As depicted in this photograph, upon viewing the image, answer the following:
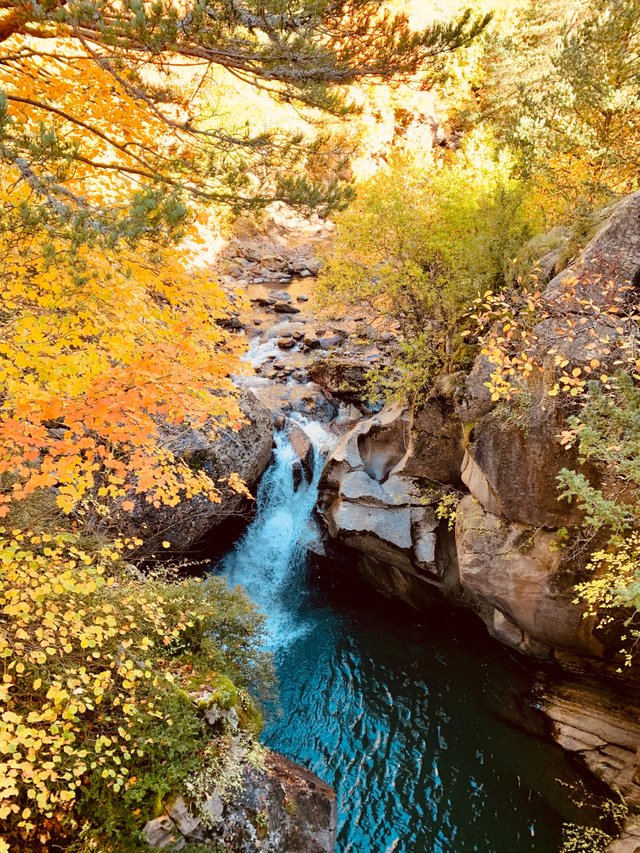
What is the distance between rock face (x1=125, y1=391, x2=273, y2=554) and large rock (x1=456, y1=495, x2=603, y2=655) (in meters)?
5.60

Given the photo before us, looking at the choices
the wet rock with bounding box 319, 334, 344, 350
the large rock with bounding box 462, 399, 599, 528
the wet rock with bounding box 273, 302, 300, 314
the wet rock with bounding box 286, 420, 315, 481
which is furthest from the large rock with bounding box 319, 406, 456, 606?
the wet rock with bounding box 273, 302, 300, 314

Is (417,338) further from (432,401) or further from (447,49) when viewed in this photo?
(447,49)

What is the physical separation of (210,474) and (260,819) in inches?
290

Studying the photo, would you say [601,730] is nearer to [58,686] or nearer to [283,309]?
[58,686]

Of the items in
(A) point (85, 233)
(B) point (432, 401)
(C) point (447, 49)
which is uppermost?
(C) point (447, 49)

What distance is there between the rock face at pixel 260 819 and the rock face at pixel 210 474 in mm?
5492

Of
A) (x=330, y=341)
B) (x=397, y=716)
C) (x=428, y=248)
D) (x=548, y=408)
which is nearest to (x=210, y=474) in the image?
(x=397, y=716)

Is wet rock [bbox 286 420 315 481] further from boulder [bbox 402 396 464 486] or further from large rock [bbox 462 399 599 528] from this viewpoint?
large rock [bbox 462 399 599 528]

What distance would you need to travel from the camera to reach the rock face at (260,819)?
17.4 ft

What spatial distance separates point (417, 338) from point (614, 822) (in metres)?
10.3

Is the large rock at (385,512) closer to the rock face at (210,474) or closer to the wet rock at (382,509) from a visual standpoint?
the wet rock at (382,509)

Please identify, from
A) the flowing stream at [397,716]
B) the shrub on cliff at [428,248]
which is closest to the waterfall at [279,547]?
the flowing stream at [397,716]

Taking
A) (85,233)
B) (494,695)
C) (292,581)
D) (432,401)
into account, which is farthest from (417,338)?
(85,233)

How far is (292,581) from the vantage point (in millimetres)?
13086
